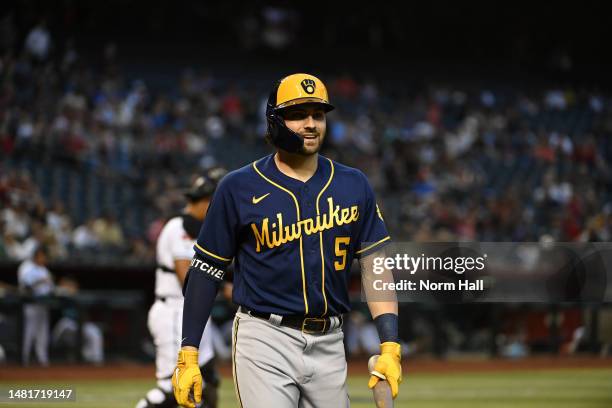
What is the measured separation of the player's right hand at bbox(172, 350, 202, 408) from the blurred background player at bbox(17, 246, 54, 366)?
1157 cm

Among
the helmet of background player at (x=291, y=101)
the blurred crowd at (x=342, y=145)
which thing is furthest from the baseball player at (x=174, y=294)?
the blurred crowd at (x=342, y=145)

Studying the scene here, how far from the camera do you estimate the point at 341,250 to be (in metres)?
4.84

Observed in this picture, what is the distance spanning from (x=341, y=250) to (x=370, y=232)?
16 centimetres

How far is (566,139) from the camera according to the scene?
28.2 metres

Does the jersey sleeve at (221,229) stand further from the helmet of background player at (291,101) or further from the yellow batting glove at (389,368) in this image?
the yellow batting glove at (389,368)

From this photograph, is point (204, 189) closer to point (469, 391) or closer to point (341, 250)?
point (341, 250)

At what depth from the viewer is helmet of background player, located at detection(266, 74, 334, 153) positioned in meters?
4.76

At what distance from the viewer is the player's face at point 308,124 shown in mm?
4777

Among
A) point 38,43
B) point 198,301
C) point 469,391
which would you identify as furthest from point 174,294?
point 38,43

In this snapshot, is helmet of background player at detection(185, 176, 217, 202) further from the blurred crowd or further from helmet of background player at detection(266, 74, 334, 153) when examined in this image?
the blurred crowd

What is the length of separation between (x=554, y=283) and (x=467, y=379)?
8.04m

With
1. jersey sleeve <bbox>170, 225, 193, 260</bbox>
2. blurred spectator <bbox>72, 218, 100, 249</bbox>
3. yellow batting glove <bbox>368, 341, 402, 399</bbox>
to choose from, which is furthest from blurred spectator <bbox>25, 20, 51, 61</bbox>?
yellow batting glove <bbox>368, 341, 402, 399</bbox>

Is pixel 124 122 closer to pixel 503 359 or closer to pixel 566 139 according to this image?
pixel 503 359

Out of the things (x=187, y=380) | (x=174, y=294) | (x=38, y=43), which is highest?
(x=38, y=43)
